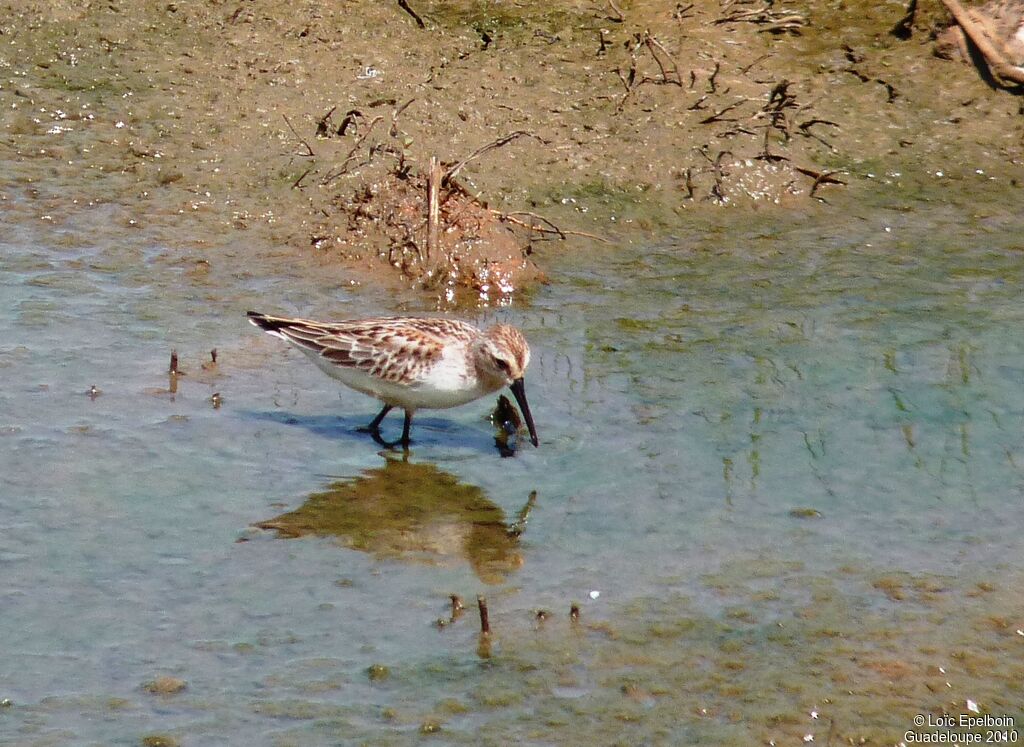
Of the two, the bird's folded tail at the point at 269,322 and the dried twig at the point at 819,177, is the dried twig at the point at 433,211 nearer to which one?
the bird's folded tail at the point at 269,322

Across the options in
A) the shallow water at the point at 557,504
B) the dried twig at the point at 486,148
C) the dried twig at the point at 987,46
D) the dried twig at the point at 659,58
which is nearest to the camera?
the shallow water at the point at 557,504

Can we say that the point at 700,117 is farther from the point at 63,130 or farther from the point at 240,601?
the point at 240,601

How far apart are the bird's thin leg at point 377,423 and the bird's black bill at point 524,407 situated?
874 millimetres

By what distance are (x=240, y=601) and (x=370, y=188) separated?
516 cm

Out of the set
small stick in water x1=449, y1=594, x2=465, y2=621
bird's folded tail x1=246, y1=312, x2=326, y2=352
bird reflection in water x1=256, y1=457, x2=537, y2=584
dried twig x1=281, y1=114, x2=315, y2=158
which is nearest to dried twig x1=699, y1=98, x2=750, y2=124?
dried twig x1=281, y1=114, x2=315, y2=158

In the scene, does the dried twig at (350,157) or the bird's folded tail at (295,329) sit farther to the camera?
the dried twig at (350,157)

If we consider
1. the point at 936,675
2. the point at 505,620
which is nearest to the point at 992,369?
the point at 936,675

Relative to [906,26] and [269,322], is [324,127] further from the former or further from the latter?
[906,26]

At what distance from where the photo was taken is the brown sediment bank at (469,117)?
1148 centimetres

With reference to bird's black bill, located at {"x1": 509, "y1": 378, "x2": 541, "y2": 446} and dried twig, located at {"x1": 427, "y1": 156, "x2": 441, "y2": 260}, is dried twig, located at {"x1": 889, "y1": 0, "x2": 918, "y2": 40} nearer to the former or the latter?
dried twig, located at {"x1": 427, "y1": 156, "x2": 441, "y2": 260}

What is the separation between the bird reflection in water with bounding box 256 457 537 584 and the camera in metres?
7.52

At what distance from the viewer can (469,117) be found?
12438mm

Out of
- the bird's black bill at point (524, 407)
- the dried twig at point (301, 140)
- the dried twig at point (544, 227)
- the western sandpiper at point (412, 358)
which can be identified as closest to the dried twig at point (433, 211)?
the dried twig at point (544, 227)

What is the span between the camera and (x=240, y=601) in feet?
22.7
